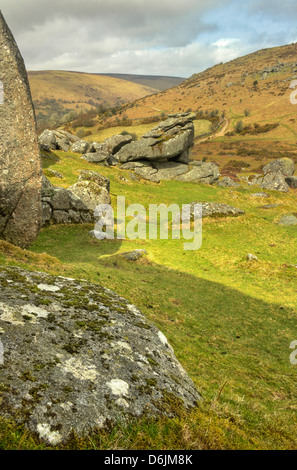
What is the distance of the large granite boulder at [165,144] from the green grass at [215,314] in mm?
28361

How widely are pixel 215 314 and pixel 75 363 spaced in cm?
Result: 1360

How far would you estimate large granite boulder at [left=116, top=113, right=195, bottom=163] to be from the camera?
6031 cm

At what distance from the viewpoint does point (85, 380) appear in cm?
425

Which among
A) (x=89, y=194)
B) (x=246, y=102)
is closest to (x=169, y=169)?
(x=89, y=194)

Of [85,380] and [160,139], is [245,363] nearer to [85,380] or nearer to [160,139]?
[85,380]

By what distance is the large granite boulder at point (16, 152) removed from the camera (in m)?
15.3

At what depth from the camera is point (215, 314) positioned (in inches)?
662

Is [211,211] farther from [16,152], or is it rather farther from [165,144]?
[165,144]

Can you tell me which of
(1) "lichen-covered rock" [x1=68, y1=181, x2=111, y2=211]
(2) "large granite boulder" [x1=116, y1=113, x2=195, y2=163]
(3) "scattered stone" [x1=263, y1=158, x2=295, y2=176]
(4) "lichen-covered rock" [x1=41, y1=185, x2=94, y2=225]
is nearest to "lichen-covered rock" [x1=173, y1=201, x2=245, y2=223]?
(1) "lichen-covered rock" [x1=68, y1=181, x2=111, y2=211]

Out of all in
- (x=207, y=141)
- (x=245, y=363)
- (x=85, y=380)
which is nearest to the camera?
(x=85, y=380)

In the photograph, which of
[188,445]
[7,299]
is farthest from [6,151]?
[188,445]

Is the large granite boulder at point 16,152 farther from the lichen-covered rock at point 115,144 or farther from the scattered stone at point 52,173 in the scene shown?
the lichen-covered rock at point 115,144
